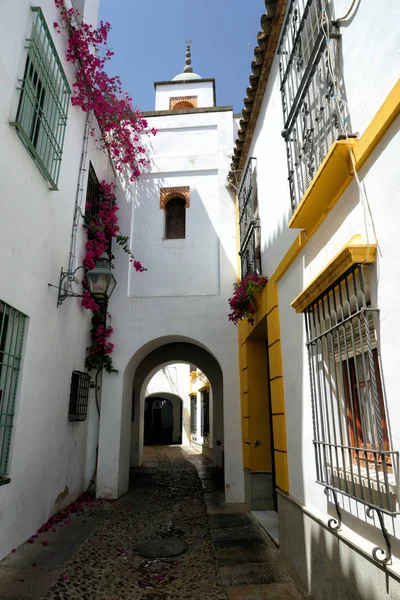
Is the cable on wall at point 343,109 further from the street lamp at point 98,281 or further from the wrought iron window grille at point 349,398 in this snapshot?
the street lamp at point 98,281

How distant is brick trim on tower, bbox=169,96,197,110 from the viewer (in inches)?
480

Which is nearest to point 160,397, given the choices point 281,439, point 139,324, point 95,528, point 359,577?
point 139,324

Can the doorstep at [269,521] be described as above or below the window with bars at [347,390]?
below

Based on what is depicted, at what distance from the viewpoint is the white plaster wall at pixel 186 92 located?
12.2 metres

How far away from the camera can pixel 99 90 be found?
6344mm

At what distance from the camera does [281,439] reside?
4.29 m

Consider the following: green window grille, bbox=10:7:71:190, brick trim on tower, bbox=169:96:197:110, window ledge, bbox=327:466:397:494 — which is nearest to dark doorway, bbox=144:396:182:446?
brick trim on tower, bbox=169:96:197:110

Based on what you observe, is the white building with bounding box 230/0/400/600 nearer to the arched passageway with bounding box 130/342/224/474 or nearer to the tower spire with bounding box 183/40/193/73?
the arched passageway with bounding box 130/342/224/474

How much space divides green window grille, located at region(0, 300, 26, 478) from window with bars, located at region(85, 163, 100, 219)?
3031 mm

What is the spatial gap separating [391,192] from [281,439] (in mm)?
2897

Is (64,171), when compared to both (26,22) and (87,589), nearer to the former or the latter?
(26,22)

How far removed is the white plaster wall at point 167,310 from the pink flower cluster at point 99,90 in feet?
2.54

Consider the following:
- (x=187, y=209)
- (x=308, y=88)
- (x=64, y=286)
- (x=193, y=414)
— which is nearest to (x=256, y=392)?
(x=64, y=286)

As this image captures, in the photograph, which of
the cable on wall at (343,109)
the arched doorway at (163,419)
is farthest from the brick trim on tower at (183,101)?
the arched doorway at (163,419)
